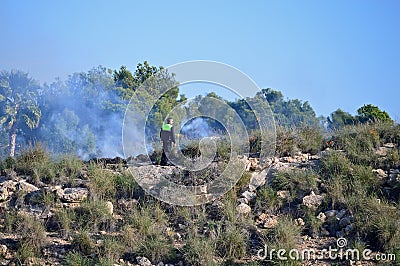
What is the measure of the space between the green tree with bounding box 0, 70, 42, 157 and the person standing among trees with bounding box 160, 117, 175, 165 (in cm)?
1394

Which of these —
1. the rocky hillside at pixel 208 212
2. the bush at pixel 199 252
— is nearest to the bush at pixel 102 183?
the rocky hillside at pixel 208 212

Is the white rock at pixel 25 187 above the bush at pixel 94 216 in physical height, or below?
above

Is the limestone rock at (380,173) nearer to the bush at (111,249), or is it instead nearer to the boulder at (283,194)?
the boulder at (283,194)

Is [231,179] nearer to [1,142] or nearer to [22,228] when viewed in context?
[22,228]

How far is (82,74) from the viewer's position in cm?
2738

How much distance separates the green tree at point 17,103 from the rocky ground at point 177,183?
14.1 meters

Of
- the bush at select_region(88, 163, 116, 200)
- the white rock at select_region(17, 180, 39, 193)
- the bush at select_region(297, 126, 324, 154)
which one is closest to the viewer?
the bush at select_region(88, 163, 116, 200)

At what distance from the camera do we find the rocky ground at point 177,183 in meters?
8.96

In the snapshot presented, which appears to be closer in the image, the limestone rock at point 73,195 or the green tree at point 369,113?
the limestone rock at point 73,195

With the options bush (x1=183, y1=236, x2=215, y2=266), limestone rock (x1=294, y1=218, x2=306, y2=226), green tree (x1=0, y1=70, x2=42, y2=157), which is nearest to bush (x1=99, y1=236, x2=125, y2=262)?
bush (x1=183, y1=236, x2=215, y2=266)

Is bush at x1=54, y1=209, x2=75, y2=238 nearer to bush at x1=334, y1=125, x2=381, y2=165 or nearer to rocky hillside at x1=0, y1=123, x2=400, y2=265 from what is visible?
rocky hillside at x1=0, y1=123, x2=400, y2=265

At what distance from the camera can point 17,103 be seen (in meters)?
27.6

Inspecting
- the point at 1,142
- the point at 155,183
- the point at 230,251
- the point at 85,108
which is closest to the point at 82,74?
the point at 85,108

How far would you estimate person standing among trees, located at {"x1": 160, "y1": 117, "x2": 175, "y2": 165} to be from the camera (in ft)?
38.9
